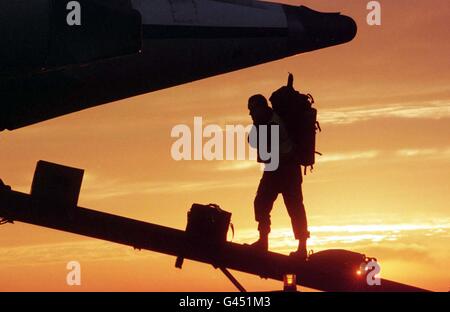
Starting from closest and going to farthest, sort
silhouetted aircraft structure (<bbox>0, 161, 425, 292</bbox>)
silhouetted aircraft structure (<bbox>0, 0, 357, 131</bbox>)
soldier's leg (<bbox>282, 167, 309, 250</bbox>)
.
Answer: silhouetted aircraft structure (<bbox>0, 161, 425, 292</bbox>) → soldier's leg (<bbox>282, 167, 309, 250</bbox>) → silhouetted aircraft structure (<bbox>0, 0, 357, 131</bbox>)

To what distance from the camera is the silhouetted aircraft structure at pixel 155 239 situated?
64.8 ft

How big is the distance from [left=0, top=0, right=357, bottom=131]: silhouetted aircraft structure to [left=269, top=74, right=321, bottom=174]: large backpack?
14.1ft

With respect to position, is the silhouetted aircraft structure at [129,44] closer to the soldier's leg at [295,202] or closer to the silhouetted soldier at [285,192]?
the silhouetted soldier at [285,192]

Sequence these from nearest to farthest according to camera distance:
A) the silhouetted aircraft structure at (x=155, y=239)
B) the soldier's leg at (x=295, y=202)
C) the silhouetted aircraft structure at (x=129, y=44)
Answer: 1. the silhouetted aircraft structure at (x=155, y=239)
2. the soldier's leg at (x=295, y=202)
3. the silhouetted aircraft structure at (x=129, y=44)

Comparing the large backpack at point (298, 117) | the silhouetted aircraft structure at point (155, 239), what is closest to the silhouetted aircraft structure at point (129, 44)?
the silhouetted aircraft structure at point (155, 239)

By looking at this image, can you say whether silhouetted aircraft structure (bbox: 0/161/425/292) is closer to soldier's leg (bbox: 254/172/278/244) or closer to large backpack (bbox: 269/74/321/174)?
soldier's leg (bbox: 254/172/278/244)

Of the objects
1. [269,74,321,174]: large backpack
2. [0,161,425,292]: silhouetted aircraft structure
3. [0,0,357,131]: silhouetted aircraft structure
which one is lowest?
[0,161,425,292]: silhouetted aircraft structure

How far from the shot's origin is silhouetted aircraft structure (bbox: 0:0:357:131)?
21359mm

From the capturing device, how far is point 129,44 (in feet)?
73.8

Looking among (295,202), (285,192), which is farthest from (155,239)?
(295,202)

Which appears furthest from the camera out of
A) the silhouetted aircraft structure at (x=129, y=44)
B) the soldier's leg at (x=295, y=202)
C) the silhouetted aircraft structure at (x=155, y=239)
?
the silhouetted aircraft structure at (x=129, y=44)

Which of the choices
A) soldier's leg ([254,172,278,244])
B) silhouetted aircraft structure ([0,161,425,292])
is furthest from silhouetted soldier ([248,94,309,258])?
silhouetted aircraft structure ([0,161,425,292])

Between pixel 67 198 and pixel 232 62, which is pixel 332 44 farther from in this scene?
pixel 67 198

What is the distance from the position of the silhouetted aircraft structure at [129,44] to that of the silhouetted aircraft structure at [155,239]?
2715mm
